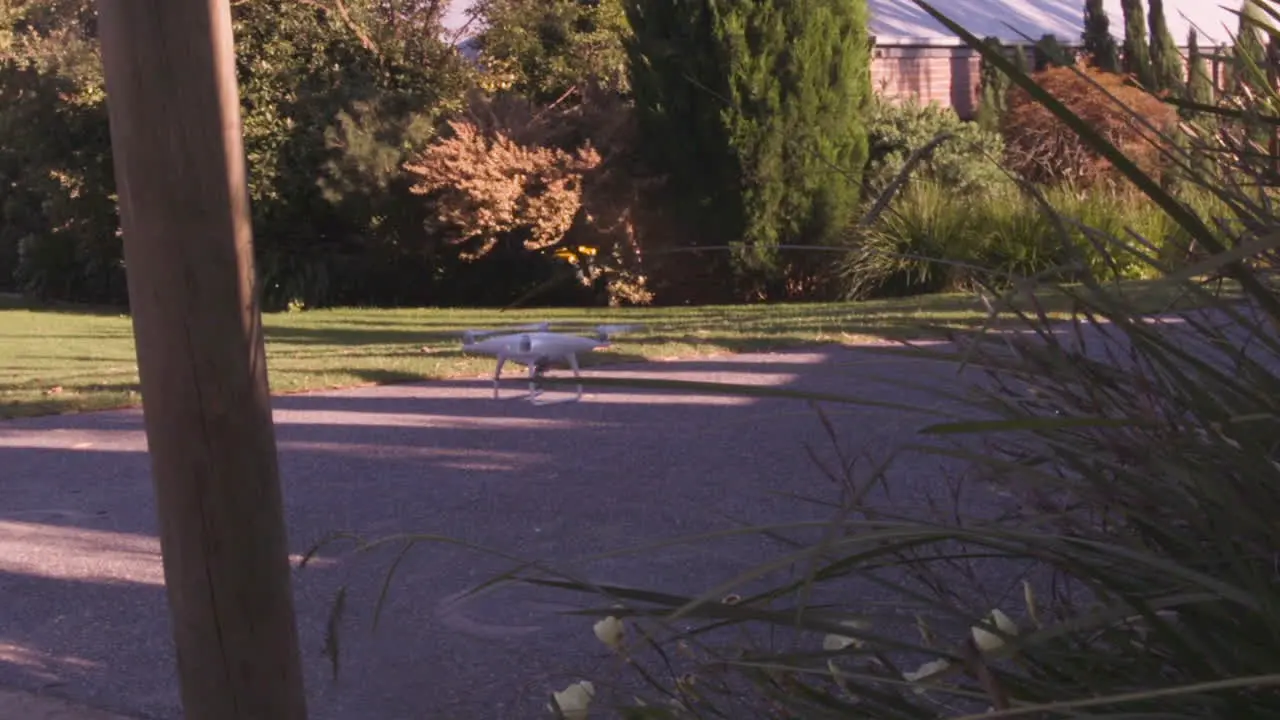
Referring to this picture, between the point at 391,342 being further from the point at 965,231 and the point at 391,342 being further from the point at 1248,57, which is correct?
the point at 1248,57

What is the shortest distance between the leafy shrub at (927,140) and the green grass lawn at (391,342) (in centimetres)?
281

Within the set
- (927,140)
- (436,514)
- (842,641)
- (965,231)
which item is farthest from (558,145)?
(842,641)

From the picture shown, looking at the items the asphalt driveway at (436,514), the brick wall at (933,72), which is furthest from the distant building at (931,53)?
the asphalt driveway at (436,514)

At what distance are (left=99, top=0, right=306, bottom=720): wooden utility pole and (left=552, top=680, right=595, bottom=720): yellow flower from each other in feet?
3.24

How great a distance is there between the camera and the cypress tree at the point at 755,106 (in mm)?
19109

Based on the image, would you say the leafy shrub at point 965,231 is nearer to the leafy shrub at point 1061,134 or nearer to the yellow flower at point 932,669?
the leafy shrub at point 1061,134

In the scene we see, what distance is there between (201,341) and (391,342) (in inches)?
539

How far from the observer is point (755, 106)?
19438 mm

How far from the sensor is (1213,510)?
190 cm

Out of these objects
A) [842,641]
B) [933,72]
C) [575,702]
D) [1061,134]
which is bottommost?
[575,702]

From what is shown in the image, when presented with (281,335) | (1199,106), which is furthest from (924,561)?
(281,335)

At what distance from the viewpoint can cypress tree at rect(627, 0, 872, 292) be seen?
19.1 metres

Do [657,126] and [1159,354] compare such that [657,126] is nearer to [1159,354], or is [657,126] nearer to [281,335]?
[281,335]

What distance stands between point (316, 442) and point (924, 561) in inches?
309
